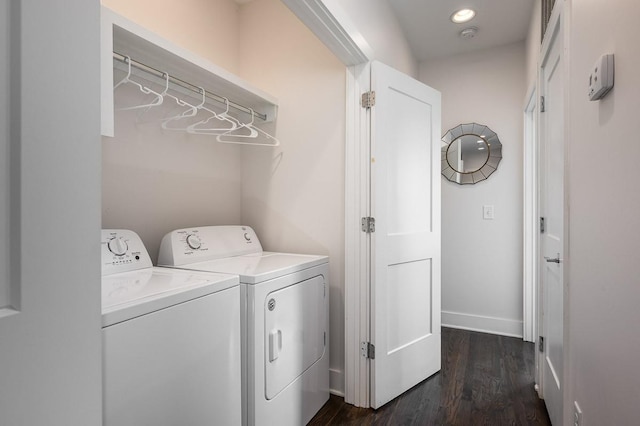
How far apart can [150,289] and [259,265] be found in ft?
2.00

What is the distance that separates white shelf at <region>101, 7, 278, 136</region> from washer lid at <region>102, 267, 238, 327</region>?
0.55 m

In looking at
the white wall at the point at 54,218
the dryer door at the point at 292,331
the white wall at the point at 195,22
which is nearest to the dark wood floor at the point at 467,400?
the dryer door at the point at 292,331

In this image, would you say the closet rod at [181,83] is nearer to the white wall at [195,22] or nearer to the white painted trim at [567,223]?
the white wall at [195,22]

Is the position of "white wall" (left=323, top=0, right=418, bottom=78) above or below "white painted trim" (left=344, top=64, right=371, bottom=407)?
above

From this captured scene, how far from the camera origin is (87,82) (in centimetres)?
62

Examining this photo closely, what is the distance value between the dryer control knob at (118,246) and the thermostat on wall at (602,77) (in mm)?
1814

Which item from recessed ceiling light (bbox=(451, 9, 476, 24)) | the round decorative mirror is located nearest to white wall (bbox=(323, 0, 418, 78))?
recessed ceiling light (bbox=(451, 9, 476, 24))

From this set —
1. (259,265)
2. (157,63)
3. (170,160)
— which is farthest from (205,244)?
(157,63)

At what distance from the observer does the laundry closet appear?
5.74 feet

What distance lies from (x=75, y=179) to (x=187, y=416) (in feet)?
3.04

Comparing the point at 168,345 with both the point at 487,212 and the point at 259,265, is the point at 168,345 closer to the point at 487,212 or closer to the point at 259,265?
the point at 259,265

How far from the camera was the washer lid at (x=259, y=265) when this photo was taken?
1486mm

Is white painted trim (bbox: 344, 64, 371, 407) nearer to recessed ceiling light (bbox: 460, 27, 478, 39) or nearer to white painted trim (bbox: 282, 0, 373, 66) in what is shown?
white painted trim (bbox: 282, 0, 373, 66)

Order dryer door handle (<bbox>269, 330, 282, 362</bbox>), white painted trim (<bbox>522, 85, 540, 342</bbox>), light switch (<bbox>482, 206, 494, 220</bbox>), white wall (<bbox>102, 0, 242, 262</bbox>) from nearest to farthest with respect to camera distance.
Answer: dryer door handle (<bbox>269, 330, 282, 362</bbox>) < white wall (<bbox>102, 0, 242, 262</bbox>) < white painted trim (<bbox>522, 85, 540, 342</bbox>) < light switch (<bbox>482, 206, 494, 220</bbox>)
